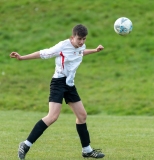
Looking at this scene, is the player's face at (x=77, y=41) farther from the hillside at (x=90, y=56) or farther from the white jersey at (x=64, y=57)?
the hillside at (x=90, y=56)

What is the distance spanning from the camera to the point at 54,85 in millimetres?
8891

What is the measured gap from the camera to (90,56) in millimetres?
27375

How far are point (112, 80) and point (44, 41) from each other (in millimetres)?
5597

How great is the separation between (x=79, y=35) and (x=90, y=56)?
18.7 metres

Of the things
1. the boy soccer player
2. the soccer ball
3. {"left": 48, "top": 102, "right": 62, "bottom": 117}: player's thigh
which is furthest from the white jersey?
the soccer ball

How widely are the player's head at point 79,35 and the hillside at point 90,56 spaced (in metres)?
12.2

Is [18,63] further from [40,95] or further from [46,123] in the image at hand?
[46,123]

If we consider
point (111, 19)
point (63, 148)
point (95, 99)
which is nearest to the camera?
point (63, 148)

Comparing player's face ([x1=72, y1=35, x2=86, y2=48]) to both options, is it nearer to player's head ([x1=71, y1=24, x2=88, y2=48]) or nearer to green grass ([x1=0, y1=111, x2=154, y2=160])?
player's head ([x1=71, y1=24, x2=88, y2=48])

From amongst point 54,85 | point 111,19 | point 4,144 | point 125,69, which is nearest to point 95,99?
point 125,69

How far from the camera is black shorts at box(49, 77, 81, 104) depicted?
28.8ft

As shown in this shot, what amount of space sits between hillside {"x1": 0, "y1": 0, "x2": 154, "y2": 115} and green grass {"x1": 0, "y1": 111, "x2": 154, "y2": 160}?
6.09 meters

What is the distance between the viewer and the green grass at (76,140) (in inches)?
362

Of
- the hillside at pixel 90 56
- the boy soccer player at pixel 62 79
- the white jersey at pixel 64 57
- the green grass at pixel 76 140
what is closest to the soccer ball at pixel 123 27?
the boy soccer player at pixel 62 79
